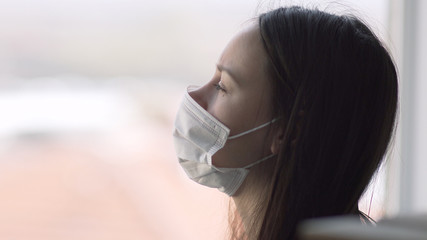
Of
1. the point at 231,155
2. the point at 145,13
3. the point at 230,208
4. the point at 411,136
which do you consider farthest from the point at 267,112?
the point at 411,136

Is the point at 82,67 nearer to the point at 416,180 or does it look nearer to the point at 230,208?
the point at 230,208

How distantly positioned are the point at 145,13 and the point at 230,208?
89cm

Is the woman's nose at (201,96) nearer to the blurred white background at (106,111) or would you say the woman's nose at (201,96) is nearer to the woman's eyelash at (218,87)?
the woman's eyelash at (218,87)

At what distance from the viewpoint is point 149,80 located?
7.18 feet

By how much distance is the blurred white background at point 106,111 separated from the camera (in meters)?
2.02

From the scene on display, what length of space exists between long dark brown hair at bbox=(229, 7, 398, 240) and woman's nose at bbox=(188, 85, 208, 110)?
154 mm

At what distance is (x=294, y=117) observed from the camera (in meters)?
1.11

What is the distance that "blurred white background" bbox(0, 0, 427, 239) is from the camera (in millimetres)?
2021

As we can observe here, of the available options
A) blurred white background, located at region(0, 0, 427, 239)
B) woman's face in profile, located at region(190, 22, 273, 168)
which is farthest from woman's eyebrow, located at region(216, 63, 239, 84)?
blurred white background, located at region(0, 0, 427, 239)

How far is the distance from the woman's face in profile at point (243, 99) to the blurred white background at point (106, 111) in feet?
2.41

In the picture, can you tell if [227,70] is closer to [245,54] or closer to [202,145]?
[245,54]

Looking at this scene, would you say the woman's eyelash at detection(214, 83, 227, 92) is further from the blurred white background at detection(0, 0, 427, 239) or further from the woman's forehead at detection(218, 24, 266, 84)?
the blurred white background at detection(0, 0, 427, 239)

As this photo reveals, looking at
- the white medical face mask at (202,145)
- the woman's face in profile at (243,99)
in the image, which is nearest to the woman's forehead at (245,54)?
the woman's face in profile at (243,99)

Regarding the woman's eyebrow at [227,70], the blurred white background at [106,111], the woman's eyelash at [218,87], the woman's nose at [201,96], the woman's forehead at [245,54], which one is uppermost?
the woman's forehead at [245,54]
